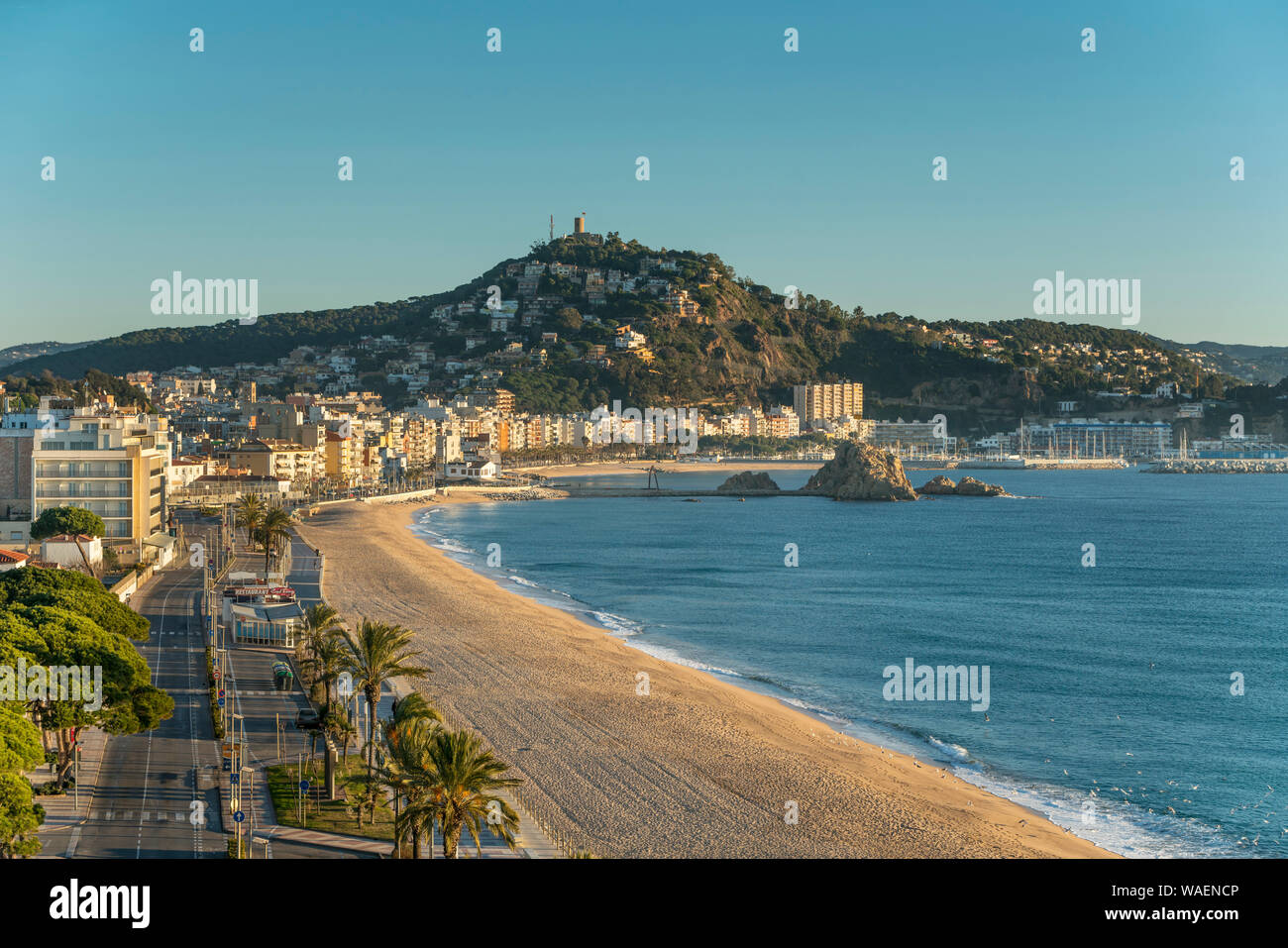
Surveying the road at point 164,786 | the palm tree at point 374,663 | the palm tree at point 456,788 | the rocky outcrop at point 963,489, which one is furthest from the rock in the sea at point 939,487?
the palm tree at point 456,788

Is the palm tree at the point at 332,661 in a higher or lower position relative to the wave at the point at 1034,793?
higher

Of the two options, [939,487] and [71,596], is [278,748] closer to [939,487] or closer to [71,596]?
[71,596]

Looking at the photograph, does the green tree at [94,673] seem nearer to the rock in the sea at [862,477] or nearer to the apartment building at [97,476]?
the apartment building at [97,476]

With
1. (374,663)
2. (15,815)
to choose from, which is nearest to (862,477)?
(374,663)
